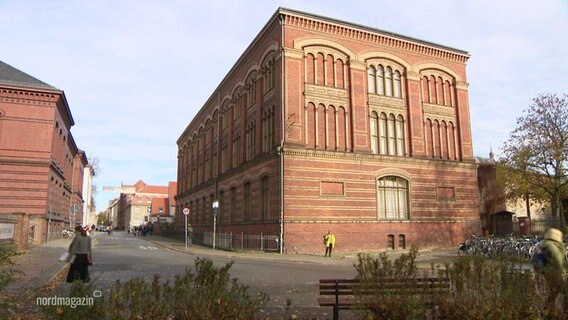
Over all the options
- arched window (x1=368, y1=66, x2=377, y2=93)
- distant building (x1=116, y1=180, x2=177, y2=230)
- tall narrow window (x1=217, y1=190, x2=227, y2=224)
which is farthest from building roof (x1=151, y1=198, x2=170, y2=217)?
arched window (x1=368, y1=66, x2=377, y2=93)

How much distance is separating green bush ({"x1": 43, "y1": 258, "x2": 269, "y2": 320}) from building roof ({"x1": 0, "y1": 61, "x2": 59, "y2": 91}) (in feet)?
104

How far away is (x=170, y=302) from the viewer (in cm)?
540

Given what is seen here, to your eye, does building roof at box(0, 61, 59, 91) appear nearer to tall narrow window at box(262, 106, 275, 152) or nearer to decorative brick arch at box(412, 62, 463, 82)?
tall narrow window at box(262, 106, 275, 152)

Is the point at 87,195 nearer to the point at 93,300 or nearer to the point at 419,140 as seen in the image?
the point at 419,140

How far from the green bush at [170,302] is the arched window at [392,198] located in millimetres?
23847

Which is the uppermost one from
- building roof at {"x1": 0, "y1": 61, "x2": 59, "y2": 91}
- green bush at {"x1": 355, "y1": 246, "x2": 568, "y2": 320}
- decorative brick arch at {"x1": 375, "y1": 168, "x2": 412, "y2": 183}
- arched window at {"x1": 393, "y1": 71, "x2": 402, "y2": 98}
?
building roof at {"x1": 0, "y1": 61, "x2": 59, "y2": 91}

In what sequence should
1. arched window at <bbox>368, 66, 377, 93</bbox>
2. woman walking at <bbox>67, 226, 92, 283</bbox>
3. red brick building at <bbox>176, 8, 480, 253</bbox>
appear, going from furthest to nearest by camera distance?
arched window at <bbox>368, 66, 377, 93</bbox> < red brick building at <bbox>176, 8, 480, 253</bbox> < woman walking at <bbox>67, 226, 92, 283</bbox>

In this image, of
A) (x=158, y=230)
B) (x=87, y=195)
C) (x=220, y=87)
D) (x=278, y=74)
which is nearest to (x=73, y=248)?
(x=278, y=74)

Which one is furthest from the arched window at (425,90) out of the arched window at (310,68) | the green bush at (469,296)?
the green bush at (469,296)

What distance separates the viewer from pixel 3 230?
2255cm

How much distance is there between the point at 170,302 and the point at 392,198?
2522cm

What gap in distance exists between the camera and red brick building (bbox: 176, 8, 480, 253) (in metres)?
26.5

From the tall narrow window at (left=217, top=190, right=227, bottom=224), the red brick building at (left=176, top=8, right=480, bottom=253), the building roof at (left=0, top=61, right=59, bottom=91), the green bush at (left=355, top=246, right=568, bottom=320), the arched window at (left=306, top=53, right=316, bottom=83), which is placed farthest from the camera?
the tall narrow window at (left=217, top=190, right=227, bottom=224)

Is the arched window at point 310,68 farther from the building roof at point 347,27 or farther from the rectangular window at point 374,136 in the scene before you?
the rectangular window at point 374,136
